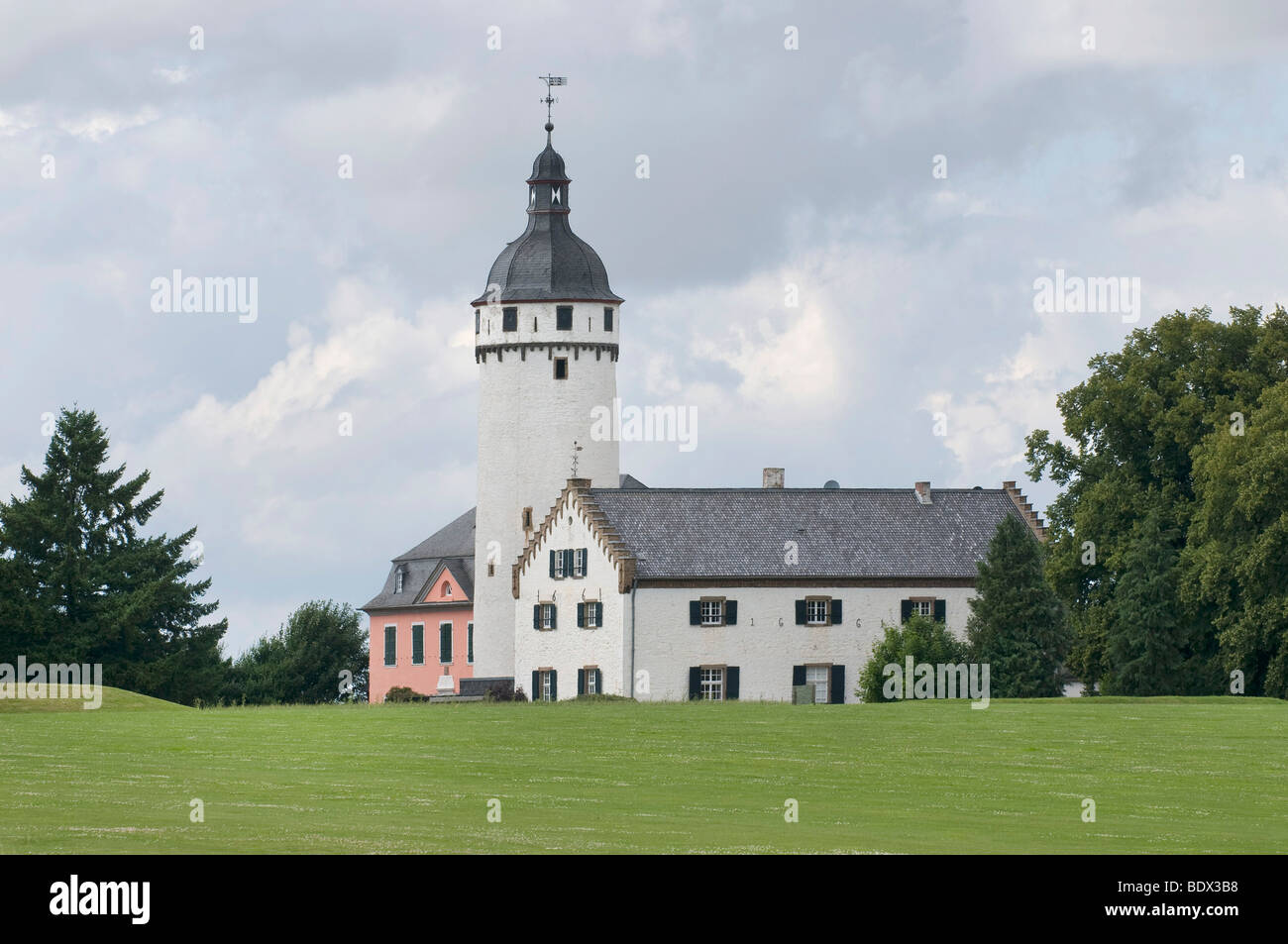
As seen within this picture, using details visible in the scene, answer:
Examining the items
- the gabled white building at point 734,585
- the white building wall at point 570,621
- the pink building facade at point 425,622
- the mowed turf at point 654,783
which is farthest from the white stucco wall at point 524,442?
the mowed turf at point 654,783

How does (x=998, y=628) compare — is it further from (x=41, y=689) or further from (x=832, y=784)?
(x=832, y=784)

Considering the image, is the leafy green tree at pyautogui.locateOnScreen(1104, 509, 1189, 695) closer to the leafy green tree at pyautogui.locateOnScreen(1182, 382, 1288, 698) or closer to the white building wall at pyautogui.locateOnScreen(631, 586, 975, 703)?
the leafy green tree at pyautogui.locateOnScreen(1182, 382, 1288, 698)

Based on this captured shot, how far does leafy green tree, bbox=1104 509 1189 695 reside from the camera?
68.9m

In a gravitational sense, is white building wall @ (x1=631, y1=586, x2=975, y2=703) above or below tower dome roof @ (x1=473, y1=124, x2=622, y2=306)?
below

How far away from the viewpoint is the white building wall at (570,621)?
81.1 m

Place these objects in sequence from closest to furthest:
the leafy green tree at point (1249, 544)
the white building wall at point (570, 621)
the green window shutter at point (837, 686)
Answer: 1. the leafy green tree at point (1249, 544)
2. the green window shutter at point (837, 686)
3. the white building wall at point (570, 621)

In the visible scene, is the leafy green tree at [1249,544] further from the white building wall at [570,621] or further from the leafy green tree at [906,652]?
the white building wall at [570,621]

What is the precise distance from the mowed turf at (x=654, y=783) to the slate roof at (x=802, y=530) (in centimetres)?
3014

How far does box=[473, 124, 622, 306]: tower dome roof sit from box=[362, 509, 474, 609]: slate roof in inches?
649

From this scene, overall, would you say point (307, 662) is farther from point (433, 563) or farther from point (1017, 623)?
point (1017, 623)

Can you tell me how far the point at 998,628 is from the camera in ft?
240

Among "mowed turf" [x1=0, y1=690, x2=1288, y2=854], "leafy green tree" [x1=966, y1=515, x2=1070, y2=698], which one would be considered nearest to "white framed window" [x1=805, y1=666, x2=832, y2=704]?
"leafy green tree" [x1=966, y1=515, x2=1070, y2=698]

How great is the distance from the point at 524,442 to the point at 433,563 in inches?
754

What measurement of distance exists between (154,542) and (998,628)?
3391cm
